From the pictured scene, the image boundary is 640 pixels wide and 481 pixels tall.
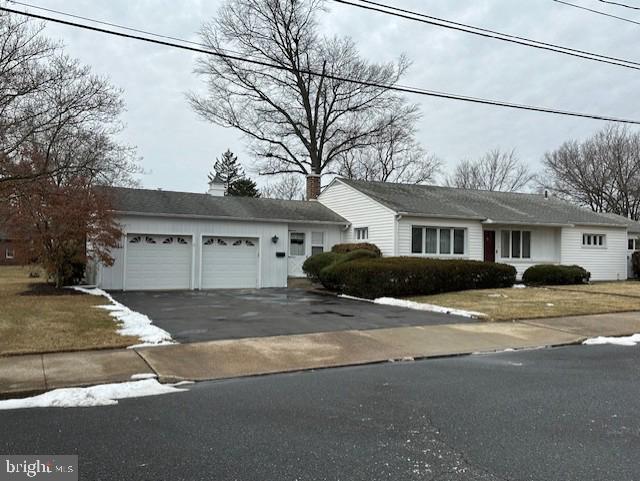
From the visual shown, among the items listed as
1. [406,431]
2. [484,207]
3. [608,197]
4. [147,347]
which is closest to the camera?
[406,431]

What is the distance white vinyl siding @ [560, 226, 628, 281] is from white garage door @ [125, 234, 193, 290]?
17.3 meters

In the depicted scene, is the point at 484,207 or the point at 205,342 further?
the point at 484,207

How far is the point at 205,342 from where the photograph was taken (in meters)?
9.32

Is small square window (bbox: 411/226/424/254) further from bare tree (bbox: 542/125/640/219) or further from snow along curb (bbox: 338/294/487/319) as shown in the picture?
bare tree (bbox: 542/125/640/219)

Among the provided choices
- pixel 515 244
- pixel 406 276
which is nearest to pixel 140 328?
pixel 406 276

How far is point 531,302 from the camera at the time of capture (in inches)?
607

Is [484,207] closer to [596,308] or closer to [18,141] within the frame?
[596,308]

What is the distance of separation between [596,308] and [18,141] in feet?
57.6

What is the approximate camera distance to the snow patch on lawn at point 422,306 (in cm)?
1332

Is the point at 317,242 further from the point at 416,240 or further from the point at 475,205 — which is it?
the point at 475,205

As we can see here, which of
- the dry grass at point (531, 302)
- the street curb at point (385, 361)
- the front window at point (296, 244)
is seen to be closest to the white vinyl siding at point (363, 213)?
the front window at point (296, 244)

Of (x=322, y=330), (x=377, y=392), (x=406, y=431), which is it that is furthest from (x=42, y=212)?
(x=406, y=431)

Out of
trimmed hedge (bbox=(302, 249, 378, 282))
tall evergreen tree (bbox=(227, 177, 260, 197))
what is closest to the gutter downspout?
trimmed hedge (bbox=(302, 249, 378, 282))

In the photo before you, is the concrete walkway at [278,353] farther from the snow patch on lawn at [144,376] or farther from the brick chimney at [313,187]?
the brick chimney at [313,187]
